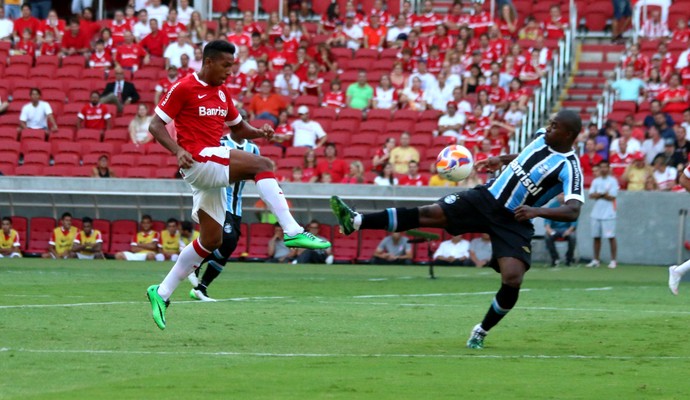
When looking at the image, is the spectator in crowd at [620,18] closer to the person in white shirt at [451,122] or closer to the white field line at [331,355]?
the person in white shirt at [451,122]

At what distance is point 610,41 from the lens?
31.2 m

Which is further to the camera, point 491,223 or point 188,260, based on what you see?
point 188,260

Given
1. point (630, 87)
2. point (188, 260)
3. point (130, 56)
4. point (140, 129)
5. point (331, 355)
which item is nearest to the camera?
point (331, 355)

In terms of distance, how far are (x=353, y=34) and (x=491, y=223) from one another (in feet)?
67.0

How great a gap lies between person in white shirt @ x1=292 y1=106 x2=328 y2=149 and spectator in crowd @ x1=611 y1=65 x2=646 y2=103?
6.37 metres

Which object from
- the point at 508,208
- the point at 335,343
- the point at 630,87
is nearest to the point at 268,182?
the point at 335,343

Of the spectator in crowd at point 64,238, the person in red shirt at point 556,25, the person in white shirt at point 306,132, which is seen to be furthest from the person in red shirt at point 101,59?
the person in red shirt at point 556,25

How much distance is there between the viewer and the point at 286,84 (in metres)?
29.4

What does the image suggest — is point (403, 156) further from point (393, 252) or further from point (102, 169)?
point (102, 169)

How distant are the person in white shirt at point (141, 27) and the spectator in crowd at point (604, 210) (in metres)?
12.7

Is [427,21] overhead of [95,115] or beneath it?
overhead

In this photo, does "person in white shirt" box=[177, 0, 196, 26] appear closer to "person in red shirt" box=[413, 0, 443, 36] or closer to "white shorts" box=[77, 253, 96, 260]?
"person in red shirt" box=[413, 0, 443, 36]

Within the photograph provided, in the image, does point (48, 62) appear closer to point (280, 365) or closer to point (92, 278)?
point (92, 278)

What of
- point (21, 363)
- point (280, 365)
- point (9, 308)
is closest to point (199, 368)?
point (280, 365)
